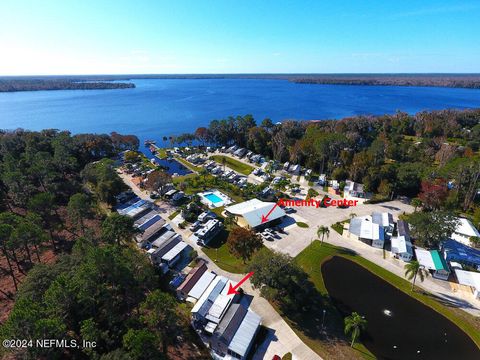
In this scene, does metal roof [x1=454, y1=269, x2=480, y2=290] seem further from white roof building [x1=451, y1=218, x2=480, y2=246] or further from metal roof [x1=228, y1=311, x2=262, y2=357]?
metal roof [x1=228, y1=311, x2=262, y2=357]

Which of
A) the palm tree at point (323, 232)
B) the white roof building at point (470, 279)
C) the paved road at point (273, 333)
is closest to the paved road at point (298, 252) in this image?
the paved road at point (273, 333)

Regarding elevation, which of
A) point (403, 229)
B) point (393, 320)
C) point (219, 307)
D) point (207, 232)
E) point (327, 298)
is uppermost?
point (207, 232)

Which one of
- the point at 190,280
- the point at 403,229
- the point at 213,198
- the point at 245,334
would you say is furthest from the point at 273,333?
the point at 213,198

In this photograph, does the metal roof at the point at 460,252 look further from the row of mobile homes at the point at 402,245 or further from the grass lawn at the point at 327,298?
the grass lawn at the point at 327,298

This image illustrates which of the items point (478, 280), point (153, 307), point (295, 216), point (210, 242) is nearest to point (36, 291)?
point (153, 307)

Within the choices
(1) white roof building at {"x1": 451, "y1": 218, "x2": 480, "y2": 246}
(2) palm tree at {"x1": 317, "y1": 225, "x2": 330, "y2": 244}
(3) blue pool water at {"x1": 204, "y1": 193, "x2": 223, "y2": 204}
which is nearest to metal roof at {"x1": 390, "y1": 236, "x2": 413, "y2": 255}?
(1) white roof building at {"x1": 451, "y1": 218, "x2": 480, "y2": 246}

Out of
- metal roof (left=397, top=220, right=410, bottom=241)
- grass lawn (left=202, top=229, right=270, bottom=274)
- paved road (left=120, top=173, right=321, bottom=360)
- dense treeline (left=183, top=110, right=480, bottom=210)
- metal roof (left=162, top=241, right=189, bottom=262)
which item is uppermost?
dense treeline (left=183, top=110, right=480, bottom=210)

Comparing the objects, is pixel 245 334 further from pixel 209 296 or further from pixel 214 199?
pixel 214 199
